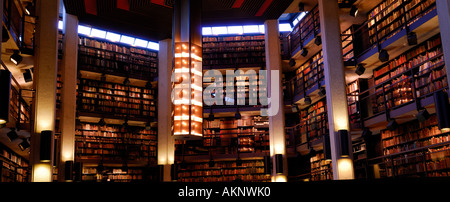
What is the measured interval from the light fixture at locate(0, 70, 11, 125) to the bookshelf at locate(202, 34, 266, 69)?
9114mm

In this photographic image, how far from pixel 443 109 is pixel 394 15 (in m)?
4.09

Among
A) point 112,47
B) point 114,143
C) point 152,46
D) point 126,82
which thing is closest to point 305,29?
point 152,46

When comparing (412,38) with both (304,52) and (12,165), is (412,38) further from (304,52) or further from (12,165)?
(12,165)

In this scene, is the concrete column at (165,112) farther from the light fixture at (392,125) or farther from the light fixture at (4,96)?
the light fixture at (4,96)

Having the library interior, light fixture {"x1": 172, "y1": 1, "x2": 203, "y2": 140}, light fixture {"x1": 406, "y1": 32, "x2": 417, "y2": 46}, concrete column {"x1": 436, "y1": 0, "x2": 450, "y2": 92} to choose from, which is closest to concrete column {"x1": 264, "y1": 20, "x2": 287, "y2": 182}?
the library interior

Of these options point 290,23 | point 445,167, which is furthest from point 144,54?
point 445,167

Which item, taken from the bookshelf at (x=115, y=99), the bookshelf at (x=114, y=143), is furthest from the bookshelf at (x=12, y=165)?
the bookshelf at (x=115, y=99)

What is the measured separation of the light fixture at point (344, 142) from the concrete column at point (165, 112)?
559 centimetres

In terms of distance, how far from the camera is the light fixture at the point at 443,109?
645 cm

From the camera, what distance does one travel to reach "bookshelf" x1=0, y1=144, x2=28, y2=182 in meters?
10.2

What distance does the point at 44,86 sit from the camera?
352 inches

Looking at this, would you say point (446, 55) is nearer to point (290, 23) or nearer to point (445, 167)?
point (445, 167)

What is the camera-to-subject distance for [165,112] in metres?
13.4
